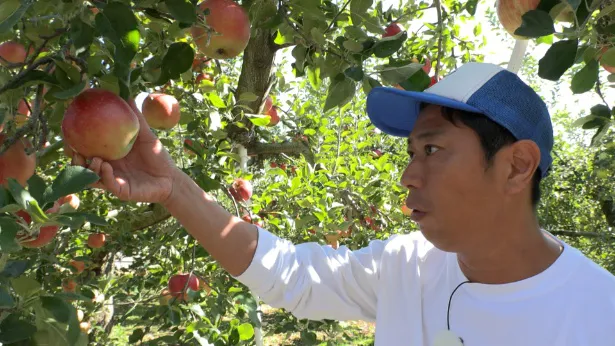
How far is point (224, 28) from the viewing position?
1.42 meters

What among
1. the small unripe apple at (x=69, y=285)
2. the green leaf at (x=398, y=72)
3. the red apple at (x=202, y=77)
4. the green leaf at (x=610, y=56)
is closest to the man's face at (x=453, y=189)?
the green leaf at (x=398, y=72)

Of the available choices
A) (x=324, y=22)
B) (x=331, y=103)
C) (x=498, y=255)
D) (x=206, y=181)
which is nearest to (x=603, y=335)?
(x=498, y=255)

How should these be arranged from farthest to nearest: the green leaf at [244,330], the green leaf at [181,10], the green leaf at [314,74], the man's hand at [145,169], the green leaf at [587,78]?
the green leaf at [244,330]
the green leaf at [314,74]
the man's hand at [145,169]
the green leaf at [587,78]
the green leaf at [181,10]

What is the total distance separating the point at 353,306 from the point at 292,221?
1468 mm

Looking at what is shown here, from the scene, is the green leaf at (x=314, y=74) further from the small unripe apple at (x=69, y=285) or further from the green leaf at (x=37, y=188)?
the small unripe apple at (x=69, y=285)

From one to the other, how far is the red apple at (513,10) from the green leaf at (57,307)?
114 centimetres

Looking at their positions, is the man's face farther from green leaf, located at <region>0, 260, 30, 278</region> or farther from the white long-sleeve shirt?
green leaf, located at <region>0, 260, 30, 278</region>

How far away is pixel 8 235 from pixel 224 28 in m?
0.81

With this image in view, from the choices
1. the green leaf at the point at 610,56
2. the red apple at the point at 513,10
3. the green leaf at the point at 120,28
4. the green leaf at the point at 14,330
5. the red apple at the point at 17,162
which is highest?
the red apple at the point at 513,10

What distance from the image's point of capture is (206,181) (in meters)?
1.98

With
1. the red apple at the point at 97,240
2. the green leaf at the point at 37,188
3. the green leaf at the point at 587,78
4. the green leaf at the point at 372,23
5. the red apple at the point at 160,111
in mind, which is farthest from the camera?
the red apple at the point at 97,240

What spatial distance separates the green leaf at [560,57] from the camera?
→ 3.20 ft

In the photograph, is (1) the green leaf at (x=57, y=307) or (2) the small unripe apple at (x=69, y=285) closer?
(1) the green leaf at (x=57, y=307)

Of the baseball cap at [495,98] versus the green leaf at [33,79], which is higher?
the baseball cap at [495,98]
